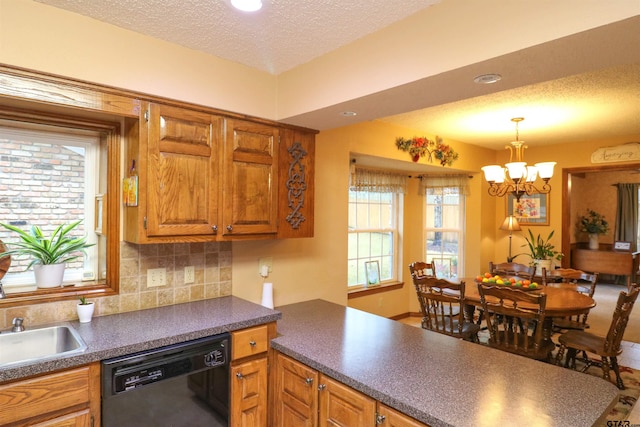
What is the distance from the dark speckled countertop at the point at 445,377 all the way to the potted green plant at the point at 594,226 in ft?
24.7

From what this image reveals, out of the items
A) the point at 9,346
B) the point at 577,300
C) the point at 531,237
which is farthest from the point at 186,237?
the point at 531,237

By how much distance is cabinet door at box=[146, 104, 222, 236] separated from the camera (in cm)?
196

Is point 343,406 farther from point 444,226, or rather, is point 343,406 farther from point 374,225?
point 444,226

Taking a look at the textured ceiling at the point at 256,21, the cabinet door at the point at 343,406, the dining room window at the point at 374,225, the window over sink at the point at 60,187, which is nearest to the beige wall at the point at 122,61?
the textured ceiling at the point at 256,21

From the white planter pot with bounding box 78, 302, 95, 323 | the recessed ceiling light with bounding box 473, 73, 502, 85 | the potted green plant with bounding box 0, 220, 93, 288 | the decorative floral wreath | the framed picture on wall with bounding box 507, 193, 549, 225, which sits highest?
the decorative floral wreath

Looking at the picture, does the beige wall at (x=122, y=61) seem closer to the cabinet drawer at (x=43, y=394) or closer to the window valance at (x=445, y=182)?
the cabinet drawer at (x=43, y=394)

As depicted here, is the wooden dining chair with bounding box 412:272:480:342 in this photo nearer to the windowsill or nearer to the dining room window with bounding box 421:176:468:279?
the windowsill

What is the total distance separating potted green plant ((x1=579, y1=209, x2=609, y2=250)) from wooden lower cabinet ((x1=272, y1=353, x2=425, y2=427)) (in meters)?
8.19

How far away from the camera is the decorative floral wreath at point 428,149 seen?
3.88 m

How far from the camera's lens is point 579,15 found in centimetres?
123

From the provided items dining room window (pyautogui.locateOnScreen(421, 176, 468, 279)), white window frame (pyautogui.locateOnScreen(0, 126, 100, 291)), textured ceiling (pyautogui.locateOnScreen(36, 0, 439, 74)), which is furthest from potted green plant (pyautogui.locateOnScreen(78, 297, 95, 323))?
dining room window (pyautogui.locateOnScreen(421, 176, 468, 279))

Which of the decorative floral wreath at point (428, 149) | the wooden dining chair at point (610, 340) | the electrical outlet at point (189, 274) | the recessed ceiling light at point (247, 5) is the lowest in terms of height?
the wooden dining chair at point (610, 340)

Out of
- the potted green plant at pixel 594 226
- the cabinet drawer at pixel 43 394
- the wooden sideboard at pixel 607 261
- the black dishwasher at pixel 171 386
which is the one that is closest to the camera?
the cabinet drawer at pixel 43 394

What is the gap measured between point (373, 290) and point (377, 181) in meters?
1.38
